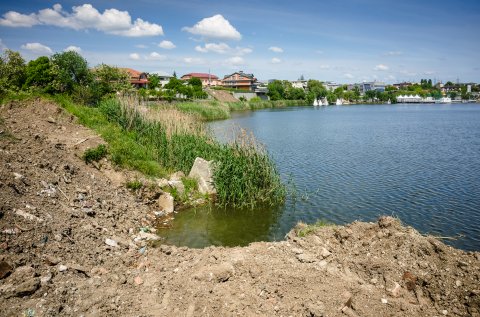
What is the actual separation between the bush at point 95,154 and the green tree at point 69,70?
78.6 ft

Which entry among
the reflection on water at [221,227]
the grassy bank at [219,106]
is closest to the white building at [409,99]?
the grassy bank at [219,106]

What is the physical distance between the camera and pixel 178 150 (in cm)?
1661

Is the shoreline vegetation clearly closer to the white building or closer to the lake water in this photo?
the lake water

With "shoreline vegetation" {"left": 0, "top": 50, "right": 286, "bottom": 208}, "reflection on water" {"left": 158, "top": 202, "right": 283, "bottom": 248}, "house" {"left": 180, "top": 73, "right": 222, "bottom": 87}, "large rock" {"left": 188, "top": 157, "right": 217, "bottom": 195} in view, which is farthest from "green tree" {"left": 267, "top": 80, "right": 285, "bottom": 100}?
"reflection on water" {"left": 158, "top": 202, "right": 283, "bottom": 248}

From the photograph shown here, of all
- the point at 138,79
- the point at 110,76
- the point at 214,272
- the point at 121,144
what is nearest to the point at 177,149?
the point at 121,144

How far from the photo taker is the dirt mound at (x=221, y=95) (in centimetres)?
9209

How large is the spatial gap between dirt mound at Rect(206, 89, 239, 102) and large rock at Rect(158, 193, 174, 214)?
79.9m

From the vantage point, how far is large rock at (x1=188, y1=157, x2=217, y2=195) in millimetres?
14461

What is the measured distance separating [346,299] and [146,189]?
9.41 m

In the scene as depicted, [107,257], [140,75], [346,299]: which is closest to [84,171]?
[107,257]

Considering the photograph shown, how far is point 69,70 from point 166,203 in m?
28.6

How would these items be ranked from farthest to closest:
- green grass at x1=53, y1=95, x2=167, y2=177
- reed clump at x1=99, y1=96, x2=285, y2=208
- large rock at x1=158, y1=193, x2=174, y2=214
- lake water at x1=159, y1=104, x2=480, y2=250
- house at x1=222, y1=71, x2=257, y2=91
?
house at x1=222, y1=71, x2=257, y2=91 → green grass at x1=53, y1=95, x2=167, y2=177 → reed clump at x1=99, y1=96, x2=285, y2=208 → large rock at x1=158, y1=193, x2=174, y2=214 → lake water at x1=159, y1=104, x2=480, y2=250

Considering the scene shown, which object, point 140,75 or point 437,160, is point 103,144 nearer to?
point 437,160

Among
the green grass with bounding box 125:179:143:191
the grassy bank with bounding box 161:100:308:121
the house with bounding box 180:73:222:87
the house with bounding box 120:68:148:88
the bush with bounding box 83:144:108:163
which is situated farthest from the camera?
the house with bounding box 180:73:222:87
